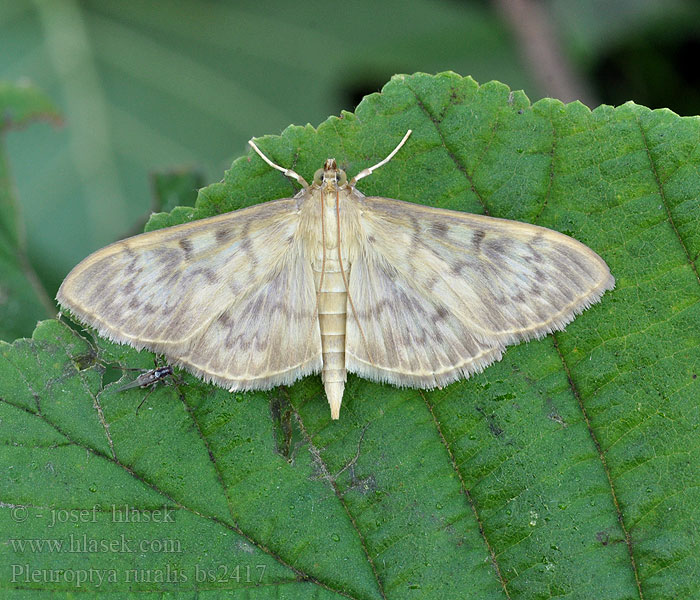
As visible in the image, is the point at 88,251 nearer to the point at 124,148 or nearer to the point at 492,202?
the point at 124,148

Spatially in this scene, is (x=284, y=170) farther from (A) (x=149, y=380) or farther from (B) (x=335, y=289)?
(A) (x=149, y=380)

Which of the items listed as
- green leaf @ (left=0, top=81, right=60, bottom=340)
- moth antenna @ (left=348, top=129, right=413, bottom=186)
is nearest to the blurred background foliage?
green leaf @ (left=0, top=81, right=60, bottom=340)

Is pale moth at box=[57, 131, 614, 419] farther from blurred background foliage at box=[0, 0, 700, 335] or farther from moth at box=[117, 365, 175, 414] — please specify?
blurred background foliage at box=[0, 0, 700, 335]

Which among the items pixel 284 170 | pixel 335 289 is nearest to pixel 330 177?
pixel 284 170

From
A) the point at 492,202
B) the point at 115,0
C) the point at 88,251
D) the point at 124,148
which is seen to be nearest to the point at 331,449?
the point at 492,202

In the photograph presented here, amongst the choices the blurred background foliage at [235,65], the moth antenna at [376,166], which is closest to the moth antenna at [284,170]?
the moth antenna at [376,166]

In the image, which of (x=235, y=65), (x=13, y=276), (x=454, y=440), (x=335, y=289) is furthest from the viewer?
(x=235, y=65)
